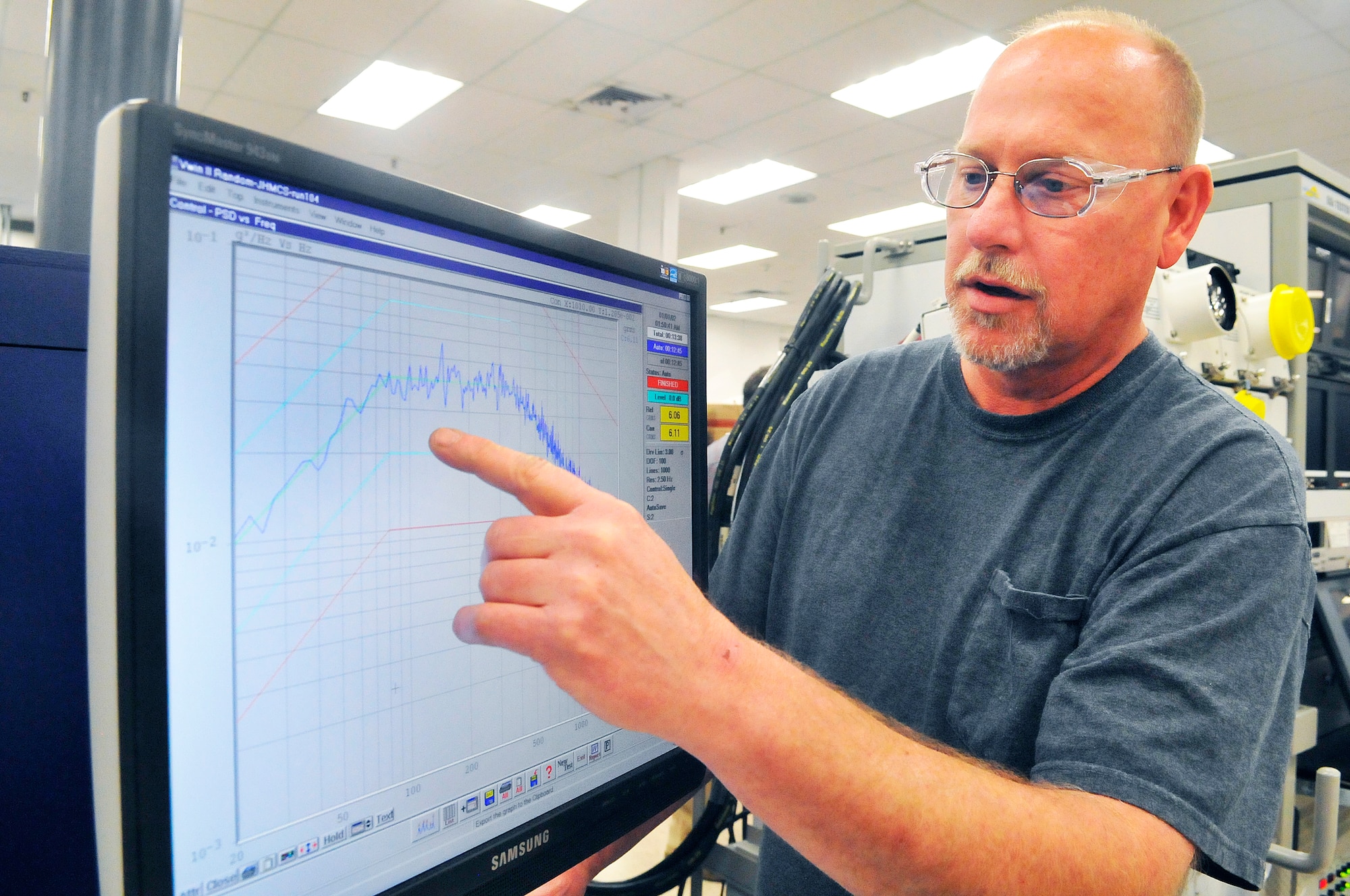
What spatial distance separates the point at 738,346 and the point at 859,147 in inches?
263

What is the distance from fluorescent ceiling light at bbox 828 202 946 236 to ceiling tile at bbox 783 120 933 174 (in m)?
0.90

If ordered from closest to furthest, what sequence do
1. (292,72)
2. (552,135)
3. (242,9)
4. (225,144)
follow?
(225,144) < (242,9) < (292,72) < (552,135)

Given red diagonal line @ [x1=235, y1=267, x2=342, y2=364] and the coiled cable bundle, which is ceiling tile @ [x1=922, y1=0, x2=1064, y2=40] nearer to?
the coiled cable bundle

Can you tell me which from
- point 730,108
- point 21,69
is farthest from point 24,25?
point 730,108

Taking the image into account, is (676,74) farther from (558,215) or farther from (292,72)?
(558,215)

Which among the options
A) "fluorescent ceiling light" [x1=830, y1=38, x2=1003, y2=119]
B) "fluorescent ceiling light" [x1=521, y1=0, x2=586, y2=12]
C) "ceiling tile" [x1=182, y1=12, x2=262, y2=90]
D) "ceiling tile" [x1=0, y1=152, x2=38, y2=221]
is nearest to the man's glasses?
"fluorescent ceiling light" [x1=521, y1=0, x2=586, y2=12]

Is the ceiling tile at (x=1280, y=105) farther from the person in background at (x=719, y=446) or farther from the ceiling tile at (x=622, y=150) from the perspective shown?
the person in background at (x=719, y=446)

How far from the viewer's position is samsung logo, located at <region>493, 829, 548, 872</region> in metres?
0.48

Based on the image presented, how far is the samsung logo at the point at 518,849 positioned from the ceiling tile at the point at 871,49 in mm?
3403

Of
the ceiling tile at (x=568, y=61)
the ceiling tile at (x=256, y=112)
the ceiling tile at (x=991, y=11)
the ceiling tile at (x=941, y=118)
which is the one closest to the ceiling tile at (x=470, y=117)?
the ceiling tile at (x=568, y=61)

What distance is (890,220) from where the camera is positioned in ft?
19.7

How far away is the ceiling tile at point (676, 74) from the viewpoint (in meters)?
3.62

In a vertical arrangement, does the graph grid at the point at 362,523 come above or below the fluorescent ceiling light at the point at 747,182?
below

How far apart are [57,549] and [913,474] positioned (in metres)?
0.73
